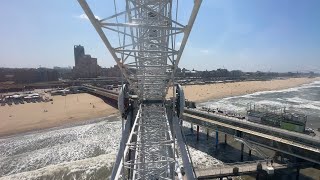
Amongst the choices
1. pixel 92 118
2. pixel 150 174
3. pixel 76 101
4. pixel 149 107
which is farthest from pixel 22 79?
pixel 150 174

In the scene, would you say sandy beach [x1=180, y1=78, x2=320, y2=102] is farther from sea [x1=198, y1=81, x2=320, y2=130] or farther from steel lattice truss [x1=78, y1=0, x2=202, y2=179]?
steel lattice truss [x1=78, y1=0, x2=202, y2=179]

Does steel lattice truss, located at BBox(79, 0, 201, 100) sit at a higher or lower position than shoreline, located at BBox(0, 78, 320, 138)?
higher

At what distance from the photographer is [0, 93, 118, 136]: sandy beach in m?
45.0

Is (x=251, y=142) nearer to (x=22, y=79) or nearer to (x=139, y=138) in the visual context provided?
(x=139, y=138)

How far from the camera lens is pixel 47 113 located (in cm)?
5456

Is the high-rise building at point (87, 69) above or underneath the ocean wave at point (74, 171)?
above

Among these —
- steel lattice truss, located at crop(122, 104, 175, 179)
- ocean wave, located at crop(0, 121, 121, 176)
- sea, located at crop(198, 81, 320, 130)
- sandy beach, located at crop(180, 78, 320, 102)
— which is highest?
steel lattice truss, located at crop(122, 104, 175, 179)

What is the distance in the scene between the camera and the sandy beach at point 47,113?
4502cm

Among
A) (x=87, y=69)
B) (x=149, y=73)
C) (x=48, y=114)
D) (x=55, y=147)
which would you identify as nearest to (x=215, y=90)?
(x=48, y=114)

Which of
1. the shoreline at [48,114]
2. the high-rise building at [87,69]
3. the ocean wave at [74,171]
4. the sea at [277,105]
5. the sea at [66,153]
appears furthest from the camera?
the high-rise building at [87,69]

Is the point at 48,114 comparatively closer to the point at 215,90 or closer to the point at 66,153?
the point at 66,153

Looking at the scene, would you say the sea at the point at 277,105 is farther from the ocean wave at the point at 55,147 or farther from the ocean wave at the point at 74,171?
the ocean wave at the point at 74,171

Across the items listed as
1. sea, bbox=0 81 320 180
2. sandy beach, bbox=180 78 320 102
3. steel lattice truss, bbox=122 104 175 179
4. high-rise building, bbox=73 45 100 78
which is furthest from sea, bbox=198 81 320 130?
high-rise building, bbox=73 45 100 78

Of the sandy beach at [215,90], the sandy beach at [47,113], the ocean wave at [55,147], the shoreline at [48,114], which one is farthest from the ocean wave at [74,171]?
the sandy beach at [215,90]
